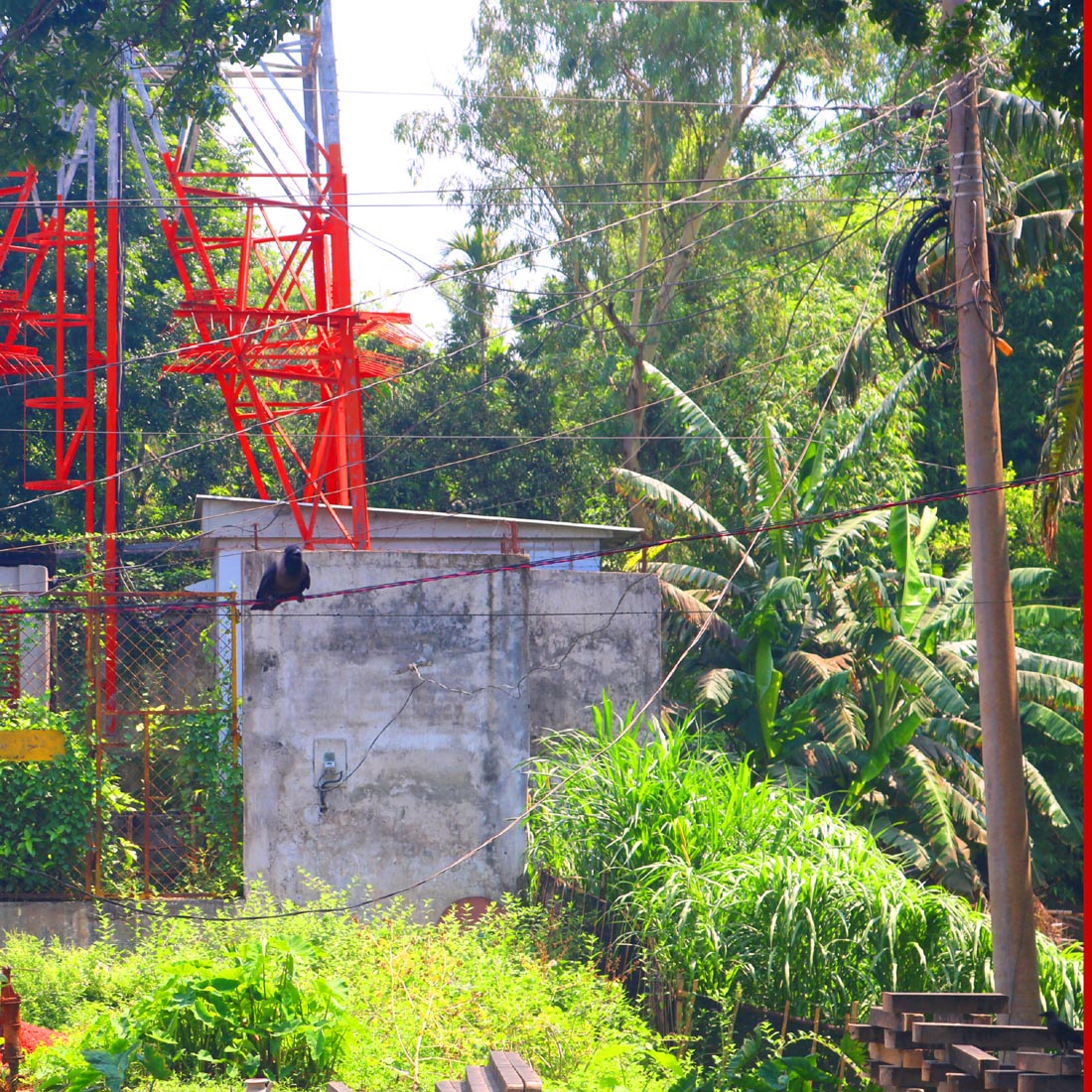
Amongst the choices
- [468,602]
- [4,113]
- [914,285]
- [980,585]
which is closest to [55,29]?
[4,113]

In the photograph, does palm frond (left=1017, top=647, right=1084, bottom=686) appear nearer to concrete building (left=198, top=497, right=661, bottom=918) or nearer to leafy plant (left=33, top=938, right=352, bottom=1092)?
concrete building (left=198, top=497, right=661, bottom=918)

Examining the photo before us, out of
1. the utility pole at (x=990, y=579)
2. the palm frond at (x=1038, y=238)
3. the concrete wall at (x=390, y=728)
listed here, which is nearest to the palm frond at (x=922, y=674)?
the utility pole at (x=990, y=579)

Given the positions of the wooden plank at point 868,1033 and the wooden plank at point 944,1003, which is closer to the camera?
the wooden plank at point 944,1003

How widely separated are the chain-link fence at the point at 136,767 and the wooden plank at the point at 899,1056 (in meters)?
5.53

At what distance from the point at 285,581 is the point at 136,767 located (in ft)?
9.97

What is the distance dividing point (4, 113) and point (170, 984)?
19.8ft

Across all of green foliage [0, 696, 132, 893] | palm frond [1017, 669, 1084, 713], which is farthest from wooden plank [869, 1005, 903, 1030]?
palm frond [1017, 669, 1084, 713]

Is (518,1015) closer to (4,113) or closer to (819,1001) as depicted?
(819,1001)

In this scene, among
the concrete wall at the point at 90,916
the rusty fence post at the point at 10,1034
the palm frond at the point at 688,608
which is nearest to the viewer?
the rusty fence post at the point at 10,1034

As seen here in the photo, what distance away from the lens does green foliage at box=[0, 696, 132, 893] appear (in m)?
11.1

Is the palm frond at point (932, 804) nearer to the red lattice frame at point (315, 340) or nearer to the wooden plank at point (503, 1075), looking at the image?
the red lattice frame at point (315, 340)

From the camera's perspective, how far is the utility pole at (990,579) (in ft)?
29.4

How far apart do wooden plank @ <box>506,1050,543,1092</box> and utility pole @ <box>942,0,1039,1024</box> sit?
137 inches

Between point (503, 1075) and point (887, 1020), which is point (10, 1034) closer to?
point (503, 1075)
